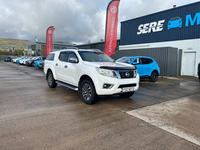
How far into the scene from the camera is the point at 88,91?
4.98 metres

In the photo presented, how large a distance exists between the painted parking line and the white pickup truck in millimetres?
894

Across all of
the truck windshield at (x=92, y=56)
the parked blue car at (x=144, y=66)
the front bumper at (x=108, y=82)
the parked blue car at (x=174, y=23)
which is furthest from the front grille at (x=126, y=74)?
the parked blue car at (x=174, y=23)

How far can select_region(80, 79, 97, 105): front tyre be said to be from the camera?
187 inches

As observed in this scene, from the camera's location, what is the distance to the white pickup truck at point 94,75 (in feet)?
14.9

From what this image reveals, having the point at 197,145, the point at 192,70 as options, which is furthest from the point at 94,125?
the point at 192,70

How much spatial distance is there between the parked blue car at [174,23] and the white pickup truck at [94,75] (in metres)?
13.3

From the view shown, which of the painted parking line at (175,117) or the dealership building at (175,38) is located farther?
the dealership building at (175,38)

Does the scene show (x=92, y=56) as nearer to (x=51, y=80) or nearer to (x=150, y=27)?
(x=51, y=80)

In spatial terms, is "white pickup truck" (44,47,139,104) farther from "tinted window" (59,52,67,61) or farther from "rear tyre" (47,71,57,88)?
"rear tyre" (47,71,57,88)

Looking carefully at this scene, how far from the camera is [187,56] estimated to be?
50.4 feet

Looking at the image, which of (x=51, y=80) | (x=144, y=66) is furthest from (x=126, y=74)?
(x=144, y=66)

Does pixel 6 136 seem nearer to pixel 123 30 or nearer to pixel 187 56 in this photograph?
pixel 187 56

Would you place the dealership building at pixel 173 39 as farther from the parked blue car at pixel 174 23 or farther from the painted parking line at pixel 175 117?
the painted parking line at pixel 175 117

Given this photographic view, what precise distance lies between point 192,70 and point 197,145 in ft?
47.1
